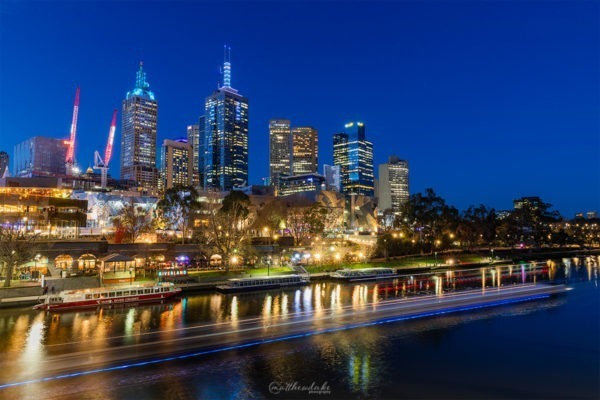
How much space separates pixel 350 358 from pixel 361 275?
4315cm

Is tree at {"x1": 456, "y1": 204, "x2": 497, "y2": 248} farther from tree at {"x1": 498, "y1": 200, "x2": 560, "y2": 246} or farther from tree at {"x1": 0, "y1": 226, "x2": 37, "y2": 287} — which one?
tree at {"x1": 0, "y1": 226, "x2": 37, "y2": 287}

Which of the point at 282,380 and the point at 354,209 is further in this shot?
the point at 354,209

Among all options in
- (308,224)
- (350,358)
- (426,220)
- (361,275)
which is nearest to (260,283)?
(361,275)

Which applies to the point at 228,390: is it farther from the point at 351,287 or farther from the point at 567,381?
the point at 351,287

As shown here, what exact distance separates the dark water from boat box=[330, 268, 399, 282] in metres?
22.9

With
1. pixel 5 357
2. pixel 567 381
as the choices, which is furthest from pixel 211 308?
pixel 567 381

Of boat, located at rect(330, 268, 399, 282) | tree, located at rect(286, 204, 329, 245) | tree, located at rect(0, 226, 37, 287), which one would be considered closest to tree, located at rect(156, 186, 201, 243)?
tree, located at rect(286, 204, 329, 245)

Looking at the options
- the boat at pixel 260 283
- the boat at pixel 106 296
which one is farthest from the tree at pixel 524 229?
the boat at pixel 106 296

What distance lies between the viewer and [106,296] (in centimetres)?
4753

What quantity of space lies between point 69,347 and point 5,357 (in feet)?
12.5

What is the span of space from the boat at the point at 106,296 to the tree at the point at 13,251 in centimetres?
740

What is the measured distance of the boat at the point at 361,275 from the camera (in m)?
69.7

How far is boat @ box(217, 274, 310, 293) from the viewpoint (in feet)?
187

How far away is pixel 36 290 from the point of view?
47656 millimetres
